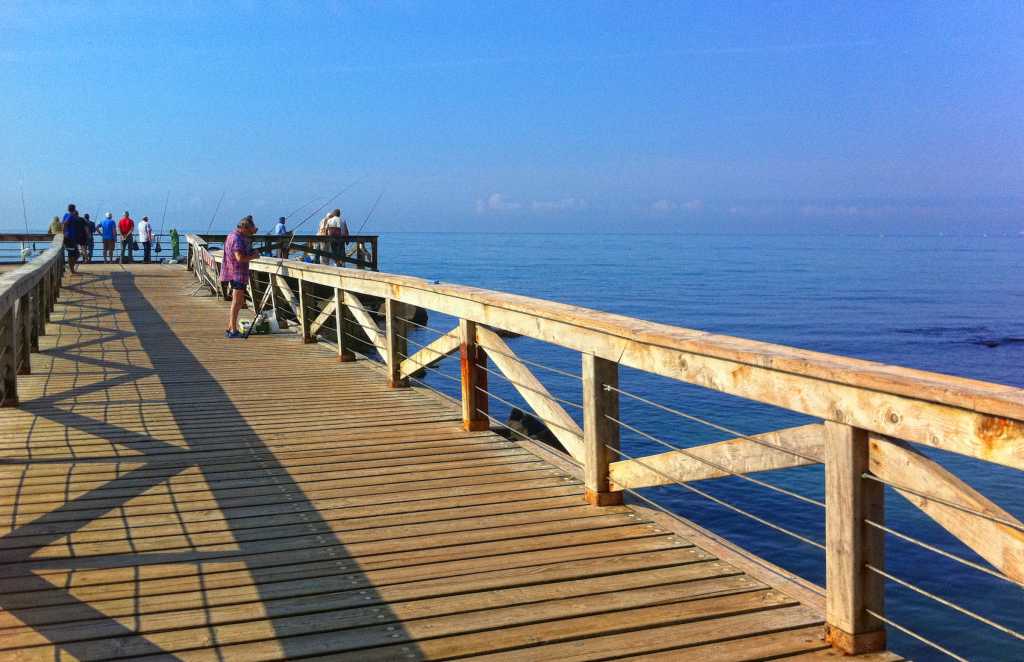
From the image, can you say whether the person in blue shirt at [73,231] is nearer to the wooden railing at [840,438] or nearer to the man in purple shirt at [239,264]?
the man in purple shirt at [239,264]

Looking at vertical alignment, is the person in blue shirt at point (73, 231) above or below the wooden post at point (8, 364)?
above

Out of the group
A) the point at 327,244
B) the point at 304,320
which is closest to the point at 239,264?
the point at 304,320

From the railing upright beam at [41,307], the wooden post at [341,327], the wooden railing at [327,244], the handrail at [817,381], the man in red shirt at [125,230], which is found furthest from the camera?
the man in red shirt at [125,230]

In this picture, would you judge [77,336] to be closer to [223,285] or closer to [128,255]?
[223,285]

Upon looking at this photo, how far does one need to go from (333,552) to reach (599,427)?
1.39 m

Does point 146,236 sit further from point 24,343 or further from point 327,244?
point 24,343

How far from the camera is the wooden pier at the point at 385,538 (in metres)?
2.99

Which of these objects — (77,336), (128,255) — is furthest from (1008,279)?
(77,336)

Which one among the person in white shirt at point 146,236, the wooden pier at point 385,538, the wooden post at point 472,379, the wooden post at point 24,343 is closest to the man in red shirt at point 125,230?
the person in white shirt at point 146,236

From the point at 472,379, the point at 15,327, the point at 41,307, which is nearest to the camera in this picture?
the point at 472,379

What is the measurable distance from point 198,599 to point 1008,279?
70.3 metres

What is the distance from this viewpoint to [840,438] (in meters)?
2.89

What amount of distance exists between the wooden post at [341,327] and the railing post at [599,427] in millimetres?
5497

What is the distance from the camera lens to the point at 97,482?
16.6 feet
